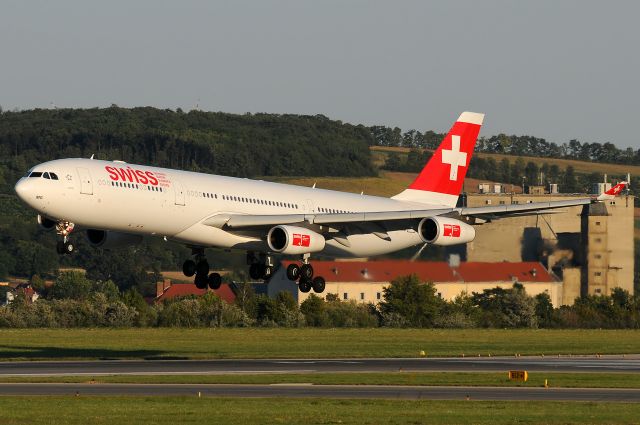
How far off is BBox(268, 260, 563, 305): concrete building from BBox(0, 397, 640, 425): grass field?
3781 centimetres

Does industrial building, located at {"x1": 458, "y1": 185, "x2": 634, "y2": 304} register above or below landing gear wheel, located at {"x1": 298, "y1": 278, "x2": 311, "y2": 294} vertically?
above

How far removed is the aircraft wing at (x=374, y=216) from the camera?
6188 centimetres

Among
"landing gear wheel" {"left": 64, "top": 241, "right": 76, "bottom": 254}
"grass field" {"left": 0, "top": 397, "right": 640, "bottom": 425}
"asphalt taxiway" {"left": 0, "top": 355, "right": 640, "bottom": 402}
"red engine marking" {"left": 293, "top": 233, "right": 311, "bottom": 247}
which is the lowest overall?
"grass field" {"left": 0, "top": 397, "right": 640, "bottom": 425}

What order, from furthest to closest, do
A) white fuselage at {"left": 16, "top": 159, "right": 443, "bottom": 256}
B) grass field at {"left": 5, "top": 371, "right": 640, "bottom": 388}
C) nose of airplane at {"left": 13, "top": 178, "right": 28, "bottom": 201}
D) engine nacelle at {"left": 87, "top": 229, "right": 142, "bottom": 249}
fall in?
engine nacelle at {"left": 87, "top": 229, "right": 142, "bottom": 249}, white fuselage at {"left": 16, "top": 159, "right": 443, "bottom": 256}, grass field at {"left": 5, "top": 371, "right": 640, "bottom": 388}, nose of airplane at {"left": 13, "top": 178, "right": 28, "bottom": 201}

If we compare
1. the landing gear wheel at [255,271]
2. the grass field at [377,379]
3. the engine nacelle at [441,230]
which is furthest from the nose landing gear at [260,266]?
→ the grass field at [377,379]

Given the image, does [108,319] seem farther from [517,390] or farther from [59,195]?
[517,390]

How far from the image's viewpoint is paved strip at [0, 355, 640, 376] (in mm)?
62688

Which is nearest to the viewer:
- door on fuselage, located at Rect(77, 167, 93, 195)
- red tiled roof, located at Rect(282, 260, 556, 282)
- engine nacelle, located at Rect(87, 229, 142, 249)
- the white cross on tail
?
door on fuselage, located at Rect(77, 167, 93, 195)

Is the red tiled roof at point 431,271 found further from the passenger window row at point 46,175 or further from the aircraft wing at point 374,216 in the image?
the passenger window row at point 46,175

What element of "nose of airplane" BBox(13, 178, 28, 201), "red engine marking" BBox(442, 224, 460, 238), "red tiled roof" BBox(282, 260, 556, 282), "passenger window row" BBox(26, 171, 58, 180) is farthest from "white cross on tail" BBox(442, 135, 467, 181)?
"nose of airplane" BBox(13, 178, 28, 201)

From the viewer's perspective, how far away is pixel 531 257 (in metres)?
141

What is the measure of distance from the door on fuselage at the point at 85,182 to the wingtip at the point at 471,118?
2982 centimetres

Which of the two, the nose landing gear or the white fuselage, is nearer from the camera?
the white fuselage

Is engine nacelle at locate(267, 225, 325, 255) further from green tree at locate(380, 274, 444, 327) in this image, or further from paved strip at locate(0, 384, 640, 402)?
green tree at locate(380, 274, 444, 327)
